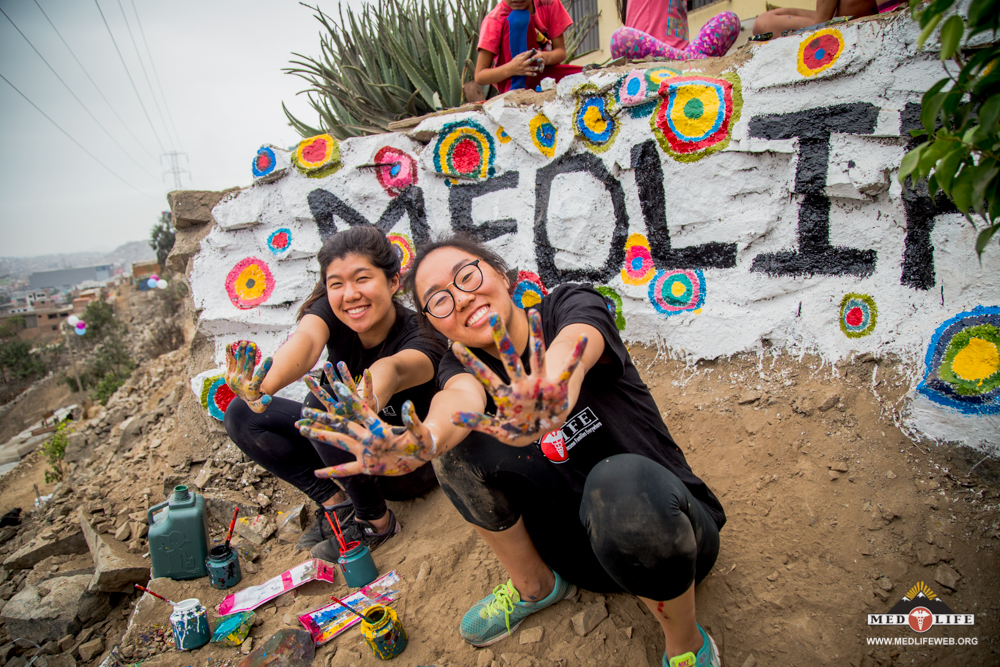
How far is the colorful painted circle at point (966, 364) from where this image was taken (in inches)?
65.4

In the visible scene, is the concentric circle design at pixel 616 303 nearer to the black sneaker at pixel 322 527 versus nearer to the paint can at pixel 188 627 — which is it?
the black sneaker at pixel 322 527

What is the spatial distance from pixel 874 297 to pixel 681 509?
142cm

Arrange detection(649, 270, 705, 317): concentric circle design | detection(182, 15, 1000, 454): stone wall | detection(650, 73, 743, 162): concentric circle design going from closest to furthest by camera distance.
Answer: detection(182, 15, 1000, 454): stone wall < detection(650, 73, 743, 162): concentric circle design < detection(649, 270, 705, 317): concentric circle design

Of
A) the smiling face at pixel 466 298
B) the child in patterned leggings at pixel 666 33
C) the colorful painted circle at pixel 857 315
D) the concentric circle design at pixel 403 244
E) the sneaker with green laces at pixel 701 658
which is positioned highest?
the child in patterned leggings at pixel 666 33

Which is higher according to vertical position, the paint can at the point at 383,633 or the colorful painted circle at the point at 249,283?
the colorful painted circle at the point at 249,283

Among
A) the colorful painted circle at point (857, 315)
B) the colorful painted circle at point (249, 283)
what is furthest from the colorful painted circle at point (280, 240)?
the colorful painted circle at point (857, 315)

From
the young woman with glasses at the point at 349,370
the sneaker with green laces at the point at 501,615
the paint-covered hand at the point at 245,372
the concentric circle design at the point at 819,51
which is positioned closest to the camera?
the sneaker with green laces at the point at 501,615

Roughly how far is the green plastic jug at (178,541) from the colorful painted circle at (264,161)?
174cm

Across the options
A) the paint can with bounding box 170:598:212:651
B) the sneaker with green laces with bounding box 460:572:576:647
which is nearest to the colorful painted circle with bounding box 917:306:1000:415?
the sneaker with green laces with bounding box 460:572:576:647

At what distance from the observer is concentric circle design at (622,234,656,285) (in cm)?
238

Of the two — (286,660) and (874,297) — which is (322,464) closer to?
(286,660)

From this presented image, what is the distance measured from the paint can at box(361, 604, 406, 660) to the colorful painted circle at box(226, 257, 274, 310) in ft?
6.68

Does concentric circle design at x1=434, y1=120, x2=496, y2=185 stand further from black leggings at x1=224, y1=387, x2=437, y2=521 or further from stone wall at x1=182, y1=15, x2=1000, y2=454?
black leggings at x1=224, y1=387, x2=437, y2=521

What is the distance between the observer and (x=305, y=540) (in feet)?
7.31
